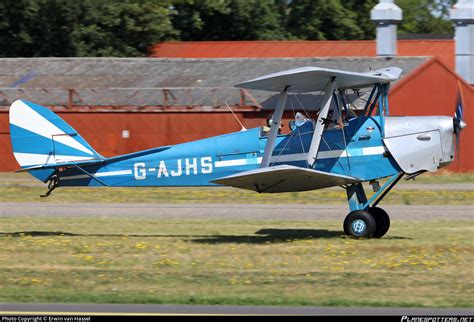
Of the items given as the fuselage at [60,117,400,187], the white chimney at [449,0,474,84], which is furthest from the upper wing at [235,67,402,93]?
the white chimney at [449,0,474,84]

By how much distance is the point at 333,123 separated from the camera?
14656 mm

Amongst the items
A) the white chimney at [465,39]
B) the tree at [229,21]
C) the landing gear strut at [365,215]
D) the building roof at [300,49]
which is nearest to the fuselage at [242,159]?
the landing gear strut at [365,215]

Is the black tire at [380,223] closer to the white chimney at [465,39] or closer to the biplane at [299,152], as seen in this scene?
the biplane at [299,152]

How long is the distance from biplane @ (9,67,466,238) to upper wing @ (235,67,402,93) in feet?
0.06

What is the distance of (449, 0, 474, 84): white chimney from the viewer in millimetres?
32031

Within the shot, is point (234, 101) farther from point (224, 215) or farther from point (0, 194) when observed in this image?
point (224, 215)

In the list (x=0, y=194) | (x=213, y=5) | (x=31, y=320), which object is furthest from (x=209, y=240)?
(x=213, y=5)

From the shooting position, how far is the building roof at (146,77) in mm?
32000

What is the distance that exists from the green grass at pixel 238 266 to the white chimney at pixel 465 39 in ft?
54.1

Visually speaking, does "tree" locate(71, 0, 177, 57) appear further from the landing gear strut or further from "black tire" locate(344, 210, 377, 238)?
"black tire" locate(344, 210, 377, 238)

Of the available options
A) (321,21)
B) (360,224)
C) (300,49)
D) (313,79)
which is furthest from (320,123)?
(321,21)

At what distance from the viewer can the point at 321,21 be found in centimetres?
5478

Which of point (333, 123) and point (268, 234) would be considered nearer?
point (333, 123)

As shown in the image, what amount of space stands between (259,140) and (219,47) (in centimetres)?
2961
